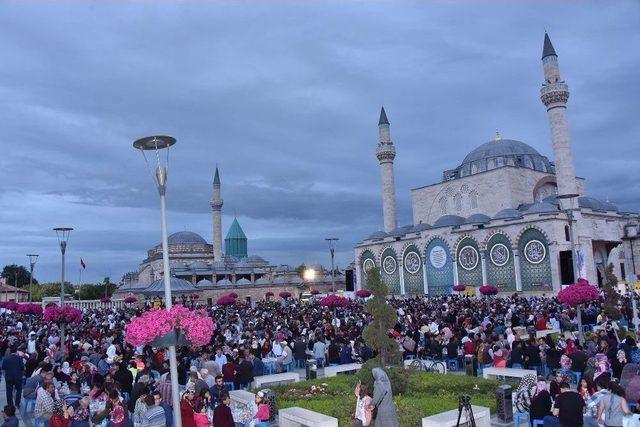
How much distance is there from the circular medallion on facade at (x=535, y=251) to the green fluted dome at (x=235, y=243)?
49221mm

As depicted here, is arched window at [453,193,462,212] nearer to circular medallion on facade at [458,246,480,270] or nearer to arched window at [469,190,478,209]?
arched window at [469,190,478,209]

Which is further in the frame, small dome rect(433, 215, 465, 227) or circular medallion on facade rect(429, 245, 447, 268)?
small dome rect(433, 215, 465, 227)

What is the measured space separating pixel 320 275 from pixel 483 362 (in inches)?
2433

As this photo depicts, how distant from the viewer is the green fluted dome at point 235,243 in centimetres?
8175

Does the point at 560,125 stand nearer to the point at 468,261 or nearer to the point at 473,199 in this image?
the point at 468,261

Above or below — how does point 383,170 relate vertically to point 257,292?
above

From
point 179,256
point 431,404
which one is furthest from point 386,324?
point 179,256

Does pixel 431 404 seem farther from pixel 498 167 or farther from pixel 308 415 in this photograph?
pixel 498 167

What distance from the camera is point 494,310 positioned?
2636 centimetres

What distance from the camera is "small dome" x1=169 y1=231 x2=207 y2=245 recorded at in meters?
80.3

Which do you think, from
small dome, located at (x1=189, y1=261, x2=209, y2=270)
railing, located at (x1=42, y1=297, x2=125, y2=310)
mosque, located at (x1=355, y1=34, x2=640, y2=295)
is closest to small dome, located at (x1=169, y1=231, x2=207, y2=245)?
small dome, located at (x1=189, y1=261, x2=209, y2=270)

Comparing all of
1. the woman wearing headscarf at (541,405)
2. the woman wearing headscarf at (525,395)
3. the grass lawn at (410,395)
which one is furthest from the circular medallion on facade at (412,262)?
the woman wearing headscarf at (541,405)

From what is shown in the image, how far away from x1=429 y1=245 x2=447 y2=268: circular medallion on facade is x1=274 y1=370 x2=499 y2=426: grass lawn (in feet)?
119

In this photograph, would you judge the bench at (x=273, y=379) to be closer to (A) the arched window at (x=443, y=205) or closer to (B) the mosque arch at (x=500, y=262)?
(B) the mosque arch at (x=500, y=262)
